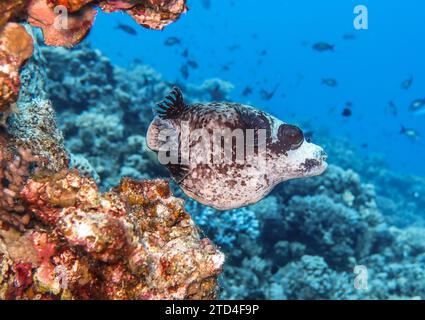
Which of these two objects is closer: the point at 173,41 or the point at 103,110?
the point at 103,110

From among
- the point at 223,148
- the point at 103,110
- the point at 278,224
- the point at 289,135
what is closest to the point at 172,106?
the point at 223,148

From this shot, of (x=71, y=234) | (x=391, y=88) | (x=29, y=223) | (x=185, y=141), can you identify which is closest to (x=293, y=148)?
(x=185, y=141)

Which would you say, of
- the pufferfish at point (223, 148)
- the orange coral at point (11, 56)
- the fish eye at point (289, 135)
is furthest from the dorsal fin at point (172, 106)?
the orange coral at point (11, 56)

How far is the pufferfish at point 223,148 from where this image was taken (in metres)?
2.57

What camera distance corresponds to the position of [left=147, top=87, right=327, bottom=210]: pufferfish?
2.57 meters

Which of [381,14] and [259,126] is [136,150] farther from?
[381,14]

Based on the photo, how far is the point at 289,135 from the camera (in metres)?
2.71

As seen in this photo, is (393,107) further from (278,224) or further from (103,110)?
(103,110)

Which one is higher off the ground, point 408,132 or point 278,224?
point 408,132

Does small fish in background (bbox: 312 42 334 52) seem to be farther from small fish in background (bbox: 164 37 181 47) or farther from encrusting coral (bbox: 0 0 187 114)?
encrusting coral (bbox: 0 0 187 114)

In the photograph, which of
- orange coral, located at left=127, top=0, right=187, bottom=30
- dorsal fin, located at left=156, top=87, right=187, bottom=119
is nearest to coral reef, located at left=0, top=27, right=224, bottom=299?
dorsal fin, located at left=156, top=87, right=187, bottom=119

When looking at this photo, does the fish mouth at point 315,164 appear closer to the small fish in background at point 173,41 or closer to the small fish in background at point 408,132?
the small fish in background at point 173,41

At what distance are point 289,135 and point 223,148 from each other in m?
0.53

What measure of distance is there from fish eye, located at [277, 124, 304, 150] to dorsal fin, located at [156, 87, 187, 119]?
0.76 m
